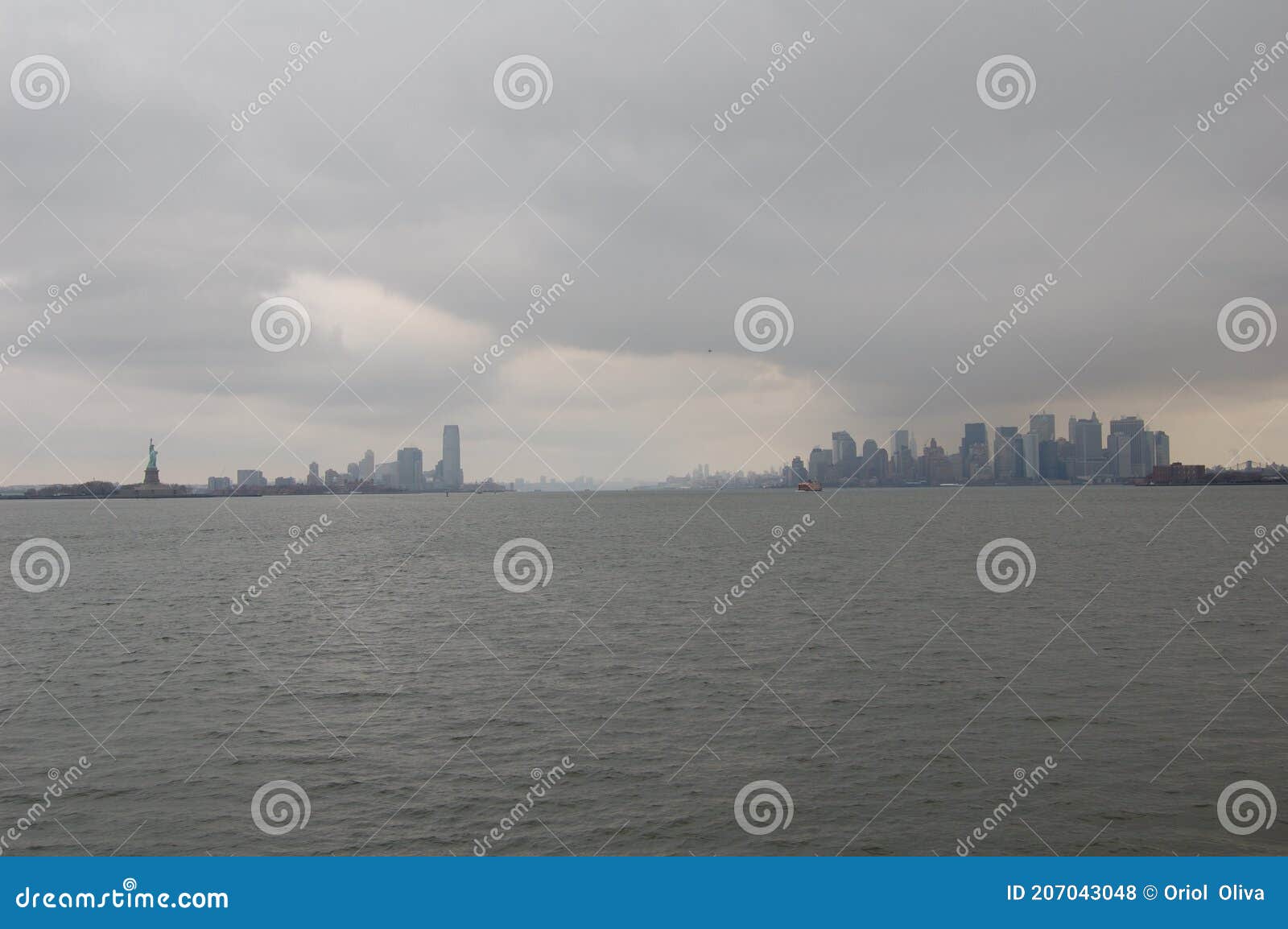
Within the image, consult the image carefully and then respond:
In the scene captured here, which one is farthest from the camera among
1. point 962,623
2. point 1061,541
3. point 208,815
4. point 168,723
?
point 1061,541

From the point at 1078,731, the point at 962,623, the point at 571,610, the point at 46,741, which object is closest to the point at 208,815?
the point at 46,741

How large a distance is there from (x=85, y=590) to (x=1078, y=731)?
62.2 metres

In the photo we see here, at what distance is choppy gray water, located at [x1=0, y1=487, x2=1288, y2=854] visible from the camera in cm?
1909

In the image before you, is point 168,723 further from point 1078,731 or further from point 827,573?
point 827,573

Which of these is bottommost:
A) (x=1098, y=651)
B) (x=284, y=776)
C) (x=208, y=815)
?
(x=208, y=815)

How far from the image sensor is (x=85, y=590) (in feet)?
199

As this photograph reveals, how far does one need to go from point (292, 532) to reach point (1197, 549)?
115304mm

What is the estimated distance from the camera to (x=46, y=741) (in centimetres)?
→ 2527

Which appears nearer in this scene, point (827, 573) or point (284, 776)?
point (284, 776)

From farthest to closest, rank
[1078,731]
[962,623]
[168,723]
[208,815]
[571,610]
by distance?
[571,610] < [962,623] < [168,723] < [1078,731] < [208,815]

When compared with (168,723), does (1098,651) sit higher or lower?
higher

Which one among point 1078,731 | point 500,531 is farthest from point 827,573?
point 500,531

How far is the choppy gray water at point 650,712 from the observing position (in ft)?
62.6

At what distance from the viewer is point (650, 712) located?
27.4 m
